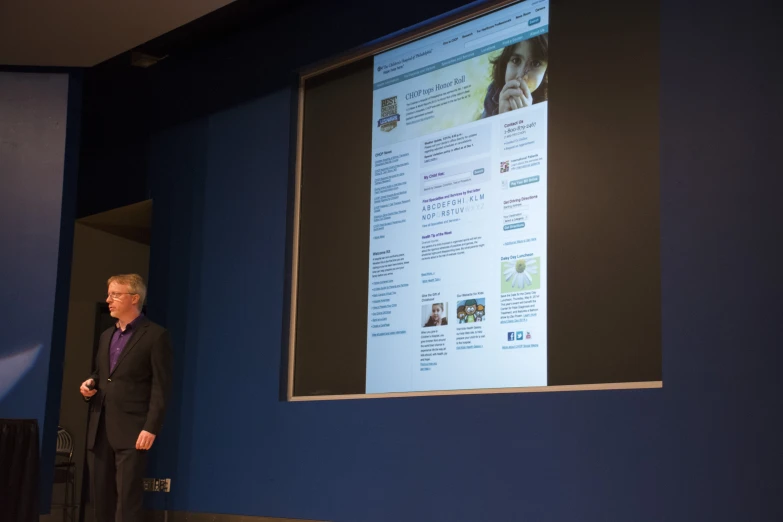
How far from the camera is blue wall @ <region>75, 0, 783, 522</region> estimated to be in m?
3.48

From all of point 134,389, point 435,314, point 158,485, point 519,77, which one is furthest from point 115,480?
point 519,77

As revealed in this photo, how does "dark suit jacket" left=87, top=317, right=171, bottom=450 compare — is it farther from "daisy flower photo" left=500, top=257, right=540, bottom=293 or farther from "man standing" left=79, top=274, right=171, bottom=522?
"daisy flower photo" left=500, top=257, right=540, bottom=293

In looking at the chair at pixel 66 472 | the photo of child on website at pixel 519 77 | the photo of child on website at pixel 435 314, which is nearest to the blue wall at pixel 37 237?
the chair at pixel 66 472

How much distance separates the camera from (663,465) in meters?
3.58

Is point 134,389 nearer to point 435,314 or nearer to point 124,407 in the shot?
point 124,407

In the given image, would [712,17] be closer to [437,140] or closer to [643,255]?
[643,255]

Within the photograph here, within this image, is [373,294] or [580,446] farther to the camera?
[373,294]

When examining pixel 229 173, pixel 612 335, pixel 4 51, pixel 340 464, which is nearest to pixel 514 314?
pixel 612 335

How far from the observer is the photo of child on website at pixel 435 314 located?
461cm

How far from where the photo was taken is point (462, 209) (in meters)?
4.60

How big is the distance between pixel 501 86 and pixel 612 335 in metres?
1.37

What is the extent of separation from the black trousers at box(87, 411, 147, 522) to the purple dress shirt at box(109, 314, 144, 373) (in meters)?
0.30

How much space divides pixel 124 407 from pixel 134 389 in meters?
0.10

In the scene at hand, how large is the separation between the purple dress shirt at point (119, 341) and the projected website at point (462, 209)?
124cm
